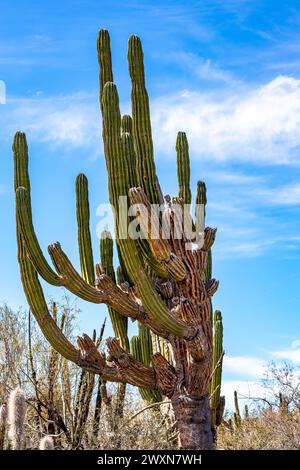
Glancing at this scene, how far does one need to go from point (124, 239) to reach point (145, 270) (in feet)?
2.13

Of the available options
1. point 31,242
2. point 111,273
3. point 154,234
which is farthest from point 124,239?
point 31,242

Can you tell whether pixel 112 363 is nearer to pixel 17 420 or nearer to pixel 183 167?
pixel 17 420

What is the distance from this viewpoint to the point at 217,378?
13922mm

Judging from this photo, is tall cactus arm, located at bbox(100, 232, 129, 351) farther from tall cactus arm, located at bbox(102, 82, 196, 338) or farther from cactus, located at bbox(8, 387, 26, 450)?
cactus, located at bbox(8, 387, 26, 450)

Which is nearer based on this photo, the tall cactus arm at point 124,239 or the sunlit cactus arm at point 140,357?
the tall cactus arm at point 124,239

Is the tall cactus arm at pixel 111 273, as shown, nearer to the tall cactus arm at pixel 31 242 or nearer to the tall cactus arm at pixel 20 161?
the tall cactus arm at pixel 31 242

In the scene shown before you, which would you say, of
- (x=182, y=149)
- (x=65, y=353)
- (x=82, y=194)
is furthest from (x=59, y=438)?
(x=182, y=149)

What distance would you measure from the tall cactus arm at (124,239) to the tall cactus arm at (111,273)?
3.74 ft

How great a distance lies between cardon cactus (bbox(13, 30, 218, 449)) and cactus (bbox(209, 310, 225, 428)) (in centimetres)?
222

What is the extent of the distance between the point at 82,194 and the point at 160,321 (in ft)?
8.32

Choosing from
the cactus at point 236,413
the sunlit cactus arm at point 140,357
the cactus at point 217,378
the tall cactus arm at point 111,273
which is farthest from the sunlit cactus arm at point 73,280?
the cactus at point 236,413

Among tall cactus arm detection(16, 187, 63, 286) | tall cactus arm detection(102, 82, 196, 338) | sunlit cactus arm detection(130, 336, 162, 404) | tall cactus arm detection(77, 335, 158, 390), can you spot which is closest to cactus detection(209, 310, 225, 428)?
sunlit cactus arm detection(130, 336, 162, 404)

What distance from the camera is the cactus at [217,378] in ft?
45.1
